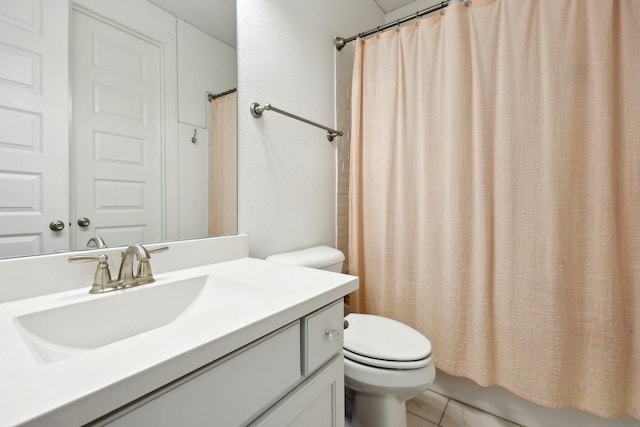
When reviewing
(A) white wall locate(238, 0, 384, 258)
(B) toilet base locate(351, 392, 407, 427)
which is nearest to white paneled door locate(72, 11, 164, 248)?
(A) white wall locate(238, 0, 384, 258)

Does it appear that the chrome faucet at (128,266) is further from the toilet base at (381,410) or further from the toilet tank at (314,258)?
the toilet base at (381,410)

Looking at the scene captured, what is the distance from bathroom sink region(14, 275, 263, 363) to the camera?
1.73 ft

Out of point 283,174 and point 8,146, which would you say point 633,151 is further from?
point 8,146

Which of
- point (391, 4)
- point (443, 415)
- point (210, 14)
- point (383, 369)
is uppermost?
point (391, 4)

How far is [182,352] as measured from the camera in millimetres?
397

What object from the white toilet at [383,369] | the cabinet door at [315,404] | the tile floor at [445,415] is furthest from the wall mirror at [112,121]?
the tile floor at [445,415]

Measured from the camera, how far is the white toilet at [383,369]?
915mm

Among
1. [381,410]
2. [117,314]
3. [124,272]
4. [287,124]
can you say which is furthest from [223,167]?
[381,410]

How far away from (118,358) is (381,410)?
3.13 ft

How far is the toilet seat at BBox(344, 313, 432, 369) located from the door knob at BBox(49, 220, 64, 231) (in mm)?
945

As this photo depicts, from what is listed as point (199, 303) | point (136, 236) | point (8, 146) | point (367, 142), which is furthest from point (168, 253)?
point (367, 142)

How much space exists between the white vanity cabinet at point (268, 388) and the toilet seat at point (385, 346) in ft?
0.78

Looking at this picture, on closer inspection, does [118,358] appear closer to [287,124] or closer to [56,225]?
[56,225]

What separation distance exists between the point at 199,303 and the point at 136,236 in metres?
0.29
